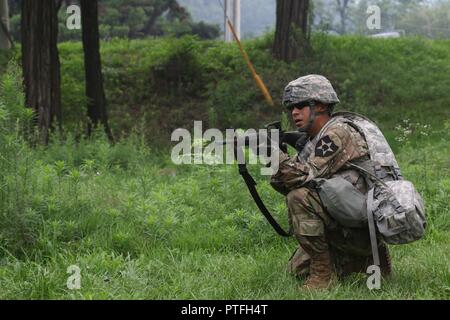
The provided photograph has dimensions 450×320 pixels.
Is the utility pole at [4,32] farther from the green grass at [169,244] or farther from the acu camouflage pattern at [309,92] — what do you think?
the acu camouflage pattern at [309,92]

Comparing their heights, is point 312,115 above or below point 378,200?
above

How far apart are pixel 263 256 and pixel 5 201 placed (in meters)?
2.10

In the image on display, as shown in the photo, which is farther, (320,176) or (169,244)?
(169,244)

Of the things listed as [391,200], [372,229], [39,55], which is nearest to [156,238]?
[372,229]

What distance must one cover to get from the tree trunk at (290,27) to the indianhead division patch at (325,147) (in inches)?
424

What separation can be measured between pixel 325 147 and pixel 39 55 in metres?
7.28

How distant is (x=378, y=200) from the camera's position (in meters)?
4.50

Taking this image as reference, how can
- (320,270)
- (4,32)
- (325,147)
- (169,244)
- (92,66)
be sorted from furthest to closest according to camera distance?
(4,32) < (92,66) < (169,244) < (320,270) < (325,147)

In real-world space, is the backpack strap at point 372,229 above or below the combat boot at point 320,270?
above

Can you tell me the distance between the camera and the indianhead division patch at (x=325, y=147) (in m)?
4.59

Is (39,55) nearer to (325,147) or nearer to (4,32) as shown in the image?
(4,32)

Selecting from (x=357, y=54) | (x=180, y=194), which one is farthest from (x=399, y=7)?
(x=180, y=194)

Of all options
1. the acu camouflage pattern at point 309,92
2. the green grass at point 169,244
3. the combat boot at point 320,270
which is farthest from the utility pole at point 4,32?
the combat boot at point 320,270

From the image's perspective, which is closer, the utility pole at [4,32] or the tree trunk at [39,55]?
the tree trunk at [39,55]
